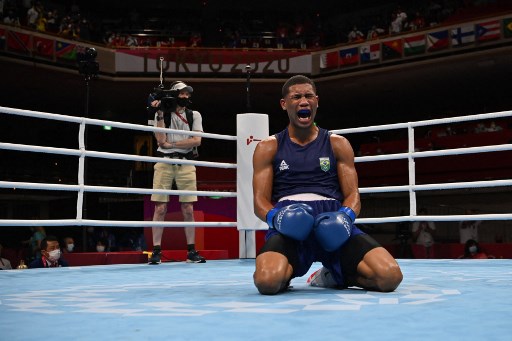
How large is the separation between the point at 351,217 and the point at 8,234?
41.8 feet

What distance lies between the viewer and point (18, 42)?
12.6m

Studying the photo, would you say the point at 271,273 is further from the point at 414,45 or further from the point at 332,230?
the point at 414,45

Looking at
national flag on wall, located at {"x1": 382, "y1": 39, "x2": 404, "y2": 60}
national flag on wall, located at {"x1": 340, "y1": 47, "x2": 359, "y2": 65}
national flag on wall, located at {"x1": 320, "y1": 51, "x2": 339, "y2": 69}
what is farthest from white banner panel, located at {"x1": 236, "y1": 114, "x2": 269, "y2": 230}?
national flag on wall, located at {"x1": 320, "y1": 51, "x2": 339, "y2": 69}

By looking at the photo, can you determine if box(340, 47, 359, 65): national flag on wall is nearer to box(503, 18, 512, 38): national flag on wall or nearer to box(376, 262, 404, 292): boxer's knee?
box(503, 18, 512, 38): national flag on wall

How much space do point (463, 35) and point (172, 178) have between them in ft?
32.4

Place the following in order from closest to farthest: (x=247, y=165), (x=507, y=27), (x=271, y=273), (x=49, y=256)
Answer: (x=271, y=273)
(x=247, y=165)
(x=49, y=256)
(x=507, y=27)

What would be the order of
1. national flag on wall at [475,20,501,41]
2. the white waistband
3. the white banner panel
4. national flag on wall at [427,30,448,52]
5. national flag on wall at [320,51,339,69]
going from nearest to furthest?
the white waistband, the white banner panel, national flag on wall at [475,20,501,41], national flag on wall at [427,30,448,52], national flag on wall at [320,51,339,69]

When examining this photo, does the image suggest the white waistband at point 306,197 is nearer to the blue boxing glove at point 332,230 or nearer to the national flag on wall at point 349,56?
the blue boxing glove at point 332,230

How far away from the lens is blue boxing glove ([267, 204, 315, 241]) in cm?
232

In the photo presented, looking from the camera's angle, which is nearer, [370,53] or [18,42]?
[18,42]

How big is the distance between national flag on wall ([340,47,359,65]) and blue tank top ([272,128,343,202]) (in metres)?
11.7

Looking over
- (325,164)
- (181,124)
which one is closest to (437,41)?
(181,124)

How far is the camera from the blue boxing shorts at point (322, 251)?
2377mm

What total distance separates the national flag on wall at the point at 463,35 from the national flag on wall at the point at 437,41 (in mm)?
170
